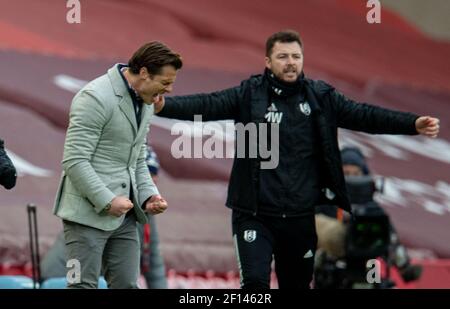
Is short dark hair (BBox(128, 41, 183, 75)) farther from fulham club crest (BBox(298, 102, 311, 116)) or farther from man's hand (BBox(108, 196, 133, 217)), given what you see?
fulham club crest (BBox(298, 102, 311, 116))

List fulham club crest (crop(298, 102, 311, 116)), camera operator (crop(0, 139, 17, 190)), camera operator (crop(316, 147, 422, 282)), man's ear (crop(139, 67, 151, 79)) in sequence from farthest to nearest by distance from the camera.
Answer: camera operator (crop(316, 147, 422, 282)), fulham club crest (crop(298, 102, 311, 116)), man's ear (crop(139, 67, 151, 79)), camera operator (crop(0, 139, 17, 190))

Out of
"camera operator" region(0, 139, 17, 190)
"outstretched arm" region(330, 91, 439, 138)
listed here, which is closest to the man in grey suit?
"camera operator" region(0, 139, 17, 190)

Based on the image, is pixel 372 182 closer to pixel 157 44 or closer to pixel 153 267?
pixel 153 267

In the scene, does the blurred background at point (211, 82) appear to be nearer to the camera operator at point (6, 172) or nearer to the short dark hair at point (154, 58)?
the camera operator at point (6, 172)

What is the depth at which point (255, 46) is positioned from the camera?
10.4 meters

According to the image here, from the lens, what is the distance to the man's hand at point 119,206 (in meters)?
6.01

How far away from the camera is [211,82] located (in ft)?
33.3

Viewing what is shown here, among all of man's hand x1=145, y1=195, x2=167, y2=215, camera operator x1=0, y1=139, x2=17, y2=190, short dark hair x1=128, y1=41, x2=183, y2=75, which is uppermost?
short dark hair x1=128, y1=41, x2=183, y2=75

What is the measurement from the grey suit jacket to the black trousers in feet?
2.27

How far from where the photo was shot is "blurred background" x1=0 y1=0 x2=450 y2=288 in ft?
31.0

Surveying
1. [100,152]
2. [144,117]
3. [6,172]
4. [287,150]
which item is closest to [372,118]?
[287,150]

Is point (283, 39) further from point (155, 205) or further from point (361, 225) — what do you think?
point (361, 225)

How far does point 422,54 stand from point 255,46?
1.40 m
